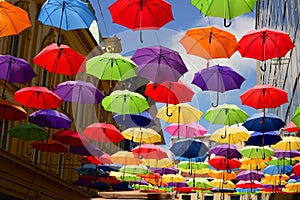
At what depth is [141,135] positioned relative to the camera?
18219mm

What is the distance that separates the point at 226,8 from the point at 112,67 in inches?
121

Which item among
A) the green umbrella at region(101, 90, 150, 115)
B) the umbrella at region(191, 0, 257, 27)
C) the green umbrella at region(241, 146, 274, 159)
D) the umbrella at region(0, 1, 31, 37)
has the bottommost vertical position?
the green umbrella at region(241, 146, 274, 159)

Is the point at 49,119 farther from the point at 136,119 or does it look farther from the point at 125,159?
the point at 125,159

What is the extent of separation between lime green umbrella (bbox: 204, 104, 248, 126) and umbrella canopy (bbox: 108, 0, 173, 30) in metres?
4.93

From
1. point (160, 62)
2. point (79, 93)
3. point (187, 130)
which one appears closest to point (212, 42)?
point (160, 62)

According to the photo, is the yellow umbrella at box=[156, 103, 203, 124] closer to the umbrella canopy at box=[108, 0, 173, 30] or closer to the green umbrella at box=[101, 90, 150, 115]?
the green umbrella at box=[101, 90, 150, 115]

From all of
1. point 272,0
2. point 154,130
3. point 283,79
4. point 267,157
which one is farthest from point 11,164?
point 272,0

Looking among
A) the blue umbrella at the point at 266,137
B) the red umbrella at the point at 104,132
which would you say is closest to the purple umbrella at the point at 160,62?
the red umbrella at the point at 104,132

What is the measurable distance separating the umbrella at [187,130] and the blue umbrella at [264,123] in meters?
2.13

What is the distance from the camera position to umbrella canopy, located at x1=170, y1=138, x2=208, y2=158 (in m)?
17.9

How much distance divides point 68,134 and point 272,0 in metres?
19.0

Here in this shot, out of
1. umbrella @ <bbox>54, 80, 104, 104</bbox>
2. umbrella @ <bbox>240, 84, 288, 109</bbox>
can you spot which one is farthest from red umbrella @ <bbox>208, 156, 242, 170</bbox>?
umbrella @ <bbox>54, 80, 104, 104</bbox>

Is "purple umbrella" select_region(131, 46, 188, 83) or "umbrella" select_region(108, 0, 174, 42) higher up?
"umbrella" select_region(108, 0, 174, 42)

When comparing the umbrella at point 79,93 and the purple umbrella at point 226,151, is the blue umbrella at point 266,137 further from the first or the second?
the umbrella at point 79,93
